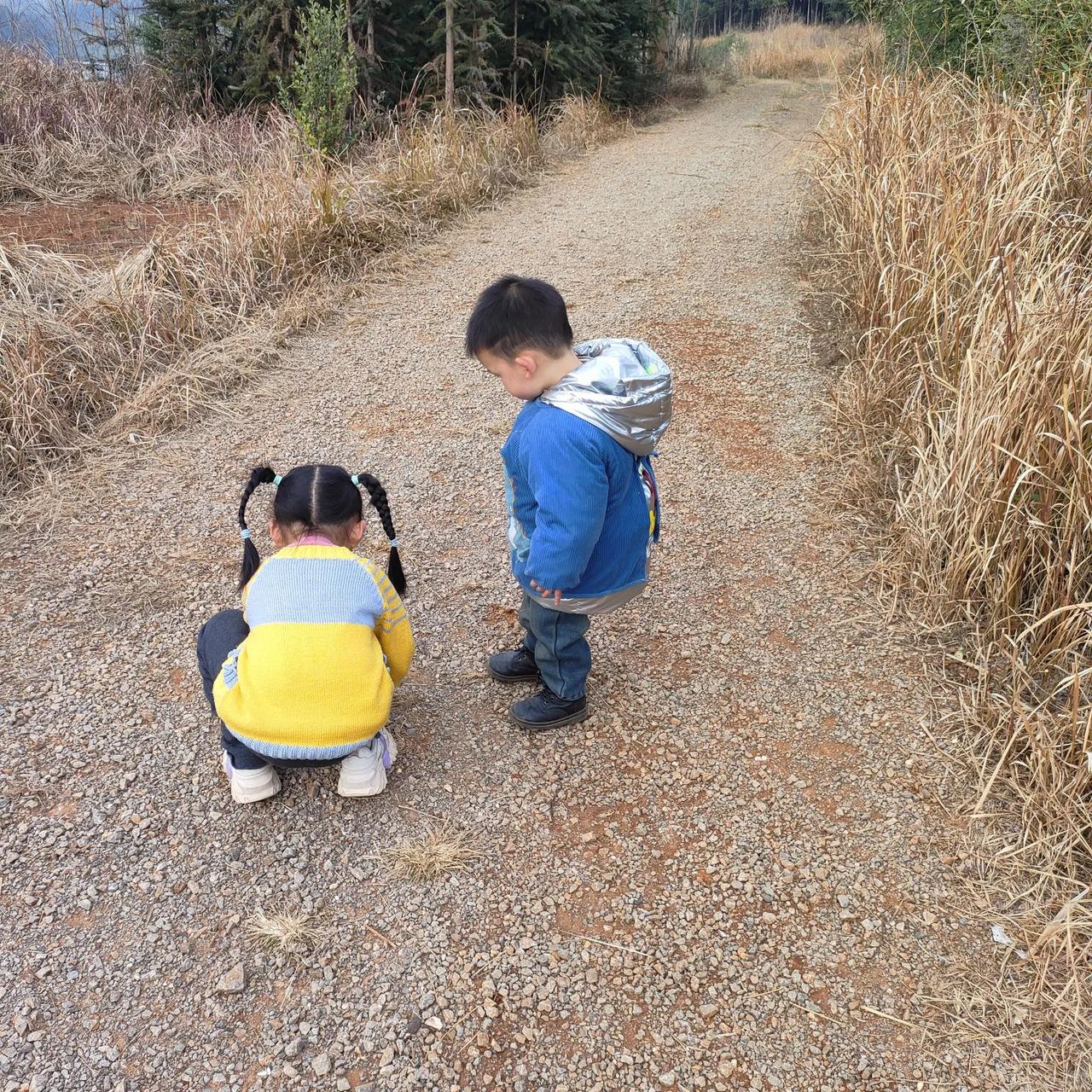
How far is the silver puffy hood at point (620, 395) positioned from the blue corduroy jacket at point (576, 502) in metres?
0.02

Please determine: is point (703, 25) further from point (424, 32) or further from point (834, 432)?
point (834, 432)

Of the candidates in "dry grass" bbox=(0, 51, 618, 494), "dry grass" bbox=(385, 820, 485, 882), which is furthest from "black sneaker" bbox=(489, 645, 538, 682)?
"dry grass" bbox=(0, 51, 618, 494)

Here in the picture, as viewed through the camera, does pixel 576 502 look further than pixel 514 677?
No

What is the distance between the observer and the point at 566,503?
6.12 feet

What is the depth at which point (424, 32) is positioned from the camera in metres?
9.46

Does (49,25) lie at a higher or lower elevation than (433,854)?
higher

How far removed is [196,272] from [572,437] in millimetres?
3745

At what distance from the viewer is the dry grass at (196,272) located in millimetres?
3846

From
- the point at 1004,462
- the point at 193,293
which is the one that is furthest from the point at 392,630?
the point at 193,293

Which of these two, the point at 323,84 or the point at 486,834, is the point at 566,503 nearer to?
the point at 486,834

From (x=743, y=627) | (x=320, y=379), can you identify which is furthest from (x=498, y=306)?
(x=320, y=379)

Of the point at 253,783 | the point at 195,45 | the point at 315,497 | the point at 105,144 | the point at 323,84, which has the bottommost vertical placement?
the point at 253,783

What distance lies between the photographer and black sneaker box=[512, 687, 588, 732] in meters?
2.37

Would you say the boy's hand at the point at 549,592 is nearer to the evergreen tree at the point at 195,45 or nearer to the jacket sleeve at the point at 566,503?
the jacket sleeve at the point at 566,503
